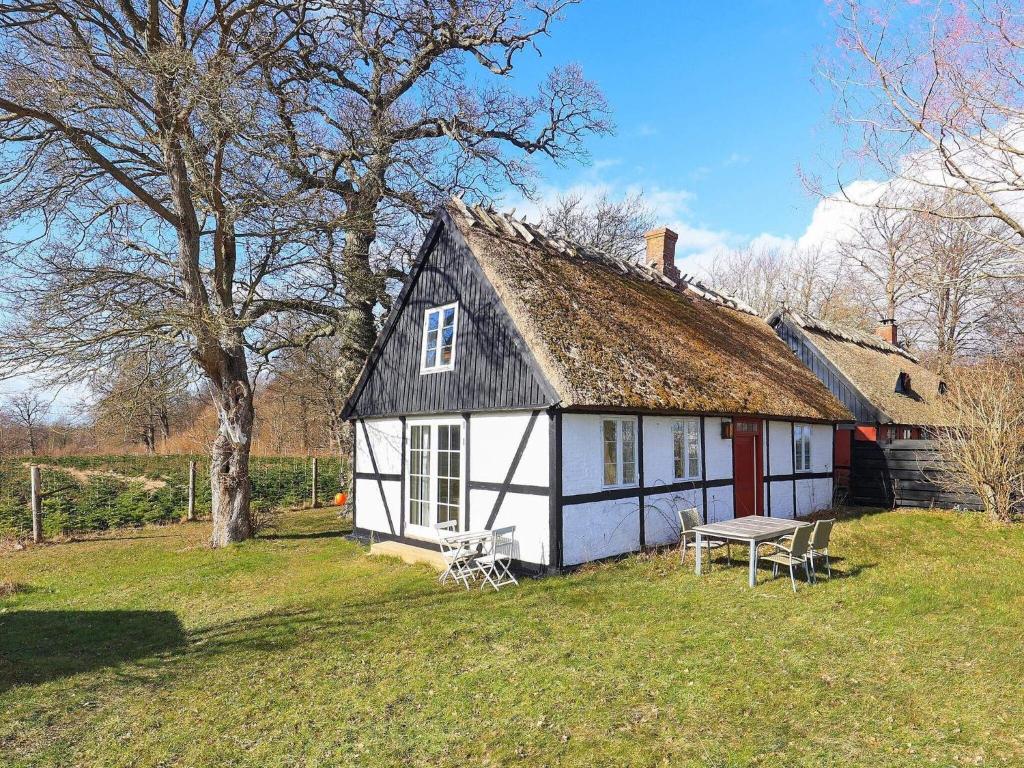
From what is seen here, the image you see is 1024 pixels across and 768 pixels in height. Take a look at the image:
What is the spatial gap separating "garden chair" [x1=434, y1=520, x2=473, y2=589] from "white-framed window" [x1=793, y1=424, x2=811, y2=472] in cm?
909

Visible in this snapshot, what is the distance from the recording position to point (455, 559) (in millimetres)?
8914

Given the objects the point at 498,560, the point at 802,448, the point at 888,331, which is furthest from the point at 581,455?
the point at 888,331

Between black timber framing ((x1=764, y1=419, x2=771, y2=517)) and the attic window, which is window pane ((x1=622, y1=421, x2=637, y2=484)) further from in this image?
the attic window

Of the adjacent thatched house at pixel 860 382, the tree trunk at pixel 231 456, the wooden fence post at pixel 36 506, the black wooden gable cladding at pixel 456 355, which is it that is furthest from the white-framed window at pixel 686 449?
the wooden fence post at pixel 36 506

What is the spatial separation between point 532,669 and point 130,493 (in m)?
20.0

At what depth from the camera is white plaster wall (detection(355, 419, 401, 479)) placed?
1261 centimetres

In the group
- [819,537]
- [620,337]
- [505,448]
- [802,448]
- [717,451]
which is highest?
[620,337]

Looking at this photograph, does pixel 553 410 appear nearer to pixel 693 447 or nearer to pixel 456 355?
pixel 456 355

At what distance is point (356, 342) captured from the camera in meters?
17.0

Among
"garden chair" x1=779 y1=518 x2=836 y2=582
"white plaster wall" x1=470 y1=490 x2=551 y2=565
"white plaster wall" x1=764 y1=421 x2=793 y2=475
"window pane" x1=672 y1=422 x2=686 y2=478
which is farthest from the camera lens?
"white plaster wall" x1=764 y1=421 x2=793 y2=475

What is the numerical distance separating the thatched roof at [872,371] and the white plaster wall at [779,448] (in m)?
5.67

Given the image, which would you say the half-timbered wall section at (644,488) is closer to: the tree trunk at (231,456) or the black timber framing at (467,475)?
the black timber framing at (467,475)

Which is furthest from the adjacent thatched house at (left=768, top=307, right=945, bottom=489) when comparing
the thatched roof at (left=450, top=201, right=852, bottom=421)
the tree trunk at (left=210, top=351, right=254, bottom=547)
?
the tree trunk at (left=210, top=351, right=254, bottom=547)

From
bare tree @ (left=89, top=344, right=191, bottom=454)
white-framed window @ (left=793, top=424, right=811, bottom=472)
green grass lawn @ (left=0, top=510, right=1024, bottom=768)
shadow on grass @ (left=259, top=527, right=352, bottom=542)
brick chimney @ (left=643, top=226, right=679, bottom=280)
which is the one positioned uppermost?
brick chimney @ (left=643, top=226, right=679, bottom=280)
